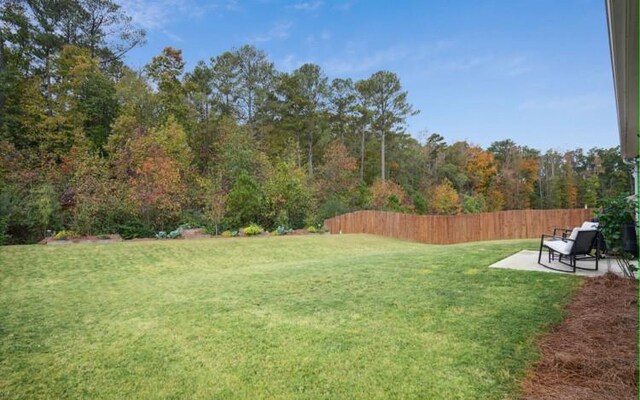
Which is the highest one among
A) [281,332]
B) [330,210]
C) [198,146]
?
[198,146]

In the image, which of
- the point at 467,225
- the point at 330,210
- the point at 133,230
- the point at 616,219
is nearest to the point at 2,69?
the point at 133,230

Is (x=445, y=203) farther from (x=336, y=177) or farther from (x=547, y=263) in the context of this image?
(x=547, y=263)

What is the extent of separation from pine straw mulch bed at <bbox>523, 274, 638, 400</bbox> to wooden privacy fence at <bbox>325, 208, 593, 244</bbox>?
38.5 ft

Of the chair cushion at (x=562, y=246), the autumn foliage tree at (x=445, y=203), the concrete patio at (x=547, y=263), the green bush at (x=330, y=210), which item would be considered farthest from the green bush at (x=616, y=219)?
the autumn foliage tree at (x=445, y=203)

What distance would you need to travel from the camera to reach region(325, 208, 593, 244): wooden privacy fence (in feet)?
47.6

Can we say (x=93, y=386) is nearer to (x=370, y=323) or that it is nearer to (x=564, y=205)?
(x=370, y=323)

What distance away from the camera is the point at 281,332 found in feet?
10.5

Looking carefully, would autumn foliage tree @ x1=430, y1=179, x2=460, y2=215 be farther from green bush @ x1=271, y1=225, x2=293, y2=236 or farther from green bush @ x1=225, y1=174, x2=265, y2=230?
green bush @ x1=225, y1=174, x2=265, y2=230

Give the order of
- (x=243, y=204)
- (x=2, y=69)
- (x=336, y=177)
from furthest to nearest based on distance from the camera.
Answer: (x=336, y=177)
(x=2, y=69)
(x=243, y=204)

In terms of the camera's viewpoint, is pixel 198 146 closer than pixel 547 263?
No

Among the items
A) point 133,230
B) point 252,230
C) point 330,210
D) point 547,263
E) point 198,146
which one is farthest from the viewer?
point 198,146

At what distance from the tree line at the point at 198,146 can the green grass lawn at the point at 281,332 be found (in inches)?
106

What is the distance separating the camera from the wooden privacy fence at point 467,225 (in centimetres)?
1450

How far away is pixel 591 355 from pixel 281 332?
232cm
